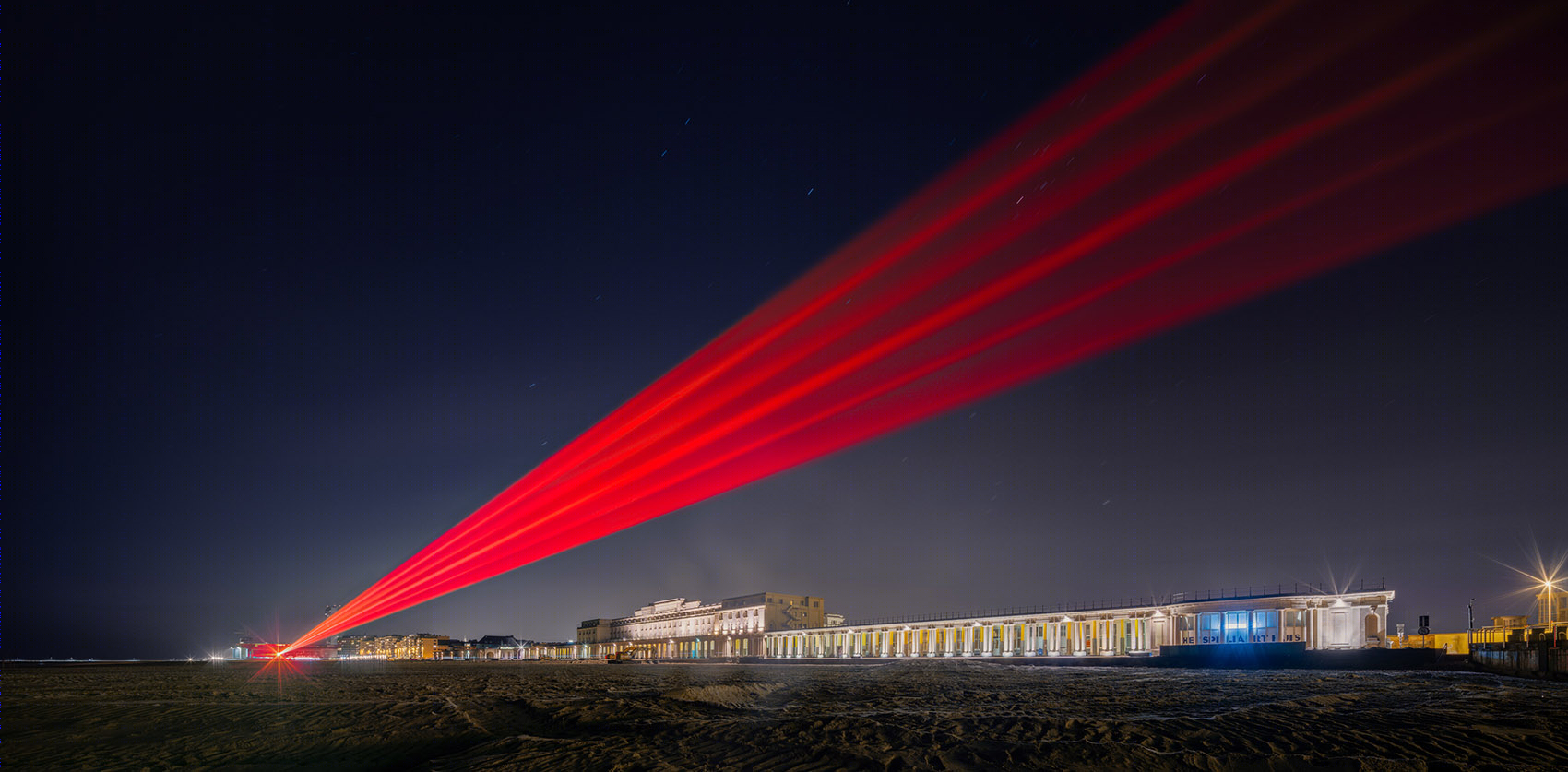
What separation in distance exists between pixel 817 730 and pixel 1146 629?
7491 centimetres

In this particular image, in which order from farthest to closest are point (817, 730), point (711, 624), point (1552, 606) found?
point (711, 624), point (1552, 606), point (817, 730)

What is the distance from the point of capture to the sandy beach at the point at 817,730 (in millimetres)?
13141

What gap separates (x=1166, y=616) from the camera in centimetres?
7844

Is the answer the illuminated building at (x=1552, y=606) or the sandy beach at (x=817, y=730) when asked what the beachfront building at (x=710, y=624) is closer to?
the illuminated building at (x=1552, y=606)

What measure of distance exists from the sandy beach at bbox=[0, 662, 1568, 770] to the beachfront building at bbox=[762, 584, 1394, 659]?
4285 cm

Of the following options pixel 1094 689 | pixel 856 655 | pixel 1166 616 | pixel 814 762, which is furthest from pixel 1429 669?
pixel 856 655

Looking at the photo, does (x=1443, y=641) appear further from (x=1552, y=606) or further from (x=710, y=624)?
(x=710, y=624)

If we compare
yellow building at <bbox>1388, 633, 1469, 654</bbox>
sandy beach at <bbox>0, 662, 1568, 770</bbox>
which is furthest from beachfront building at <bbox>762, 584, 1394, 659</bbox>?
sandy beach at <bbox>0, 662, 1568, 770</bbox>

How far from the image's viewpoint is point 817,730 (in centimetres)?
1612

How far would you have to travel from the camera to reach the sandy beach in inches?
517

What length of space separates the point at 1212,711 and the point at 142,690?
40.0 m

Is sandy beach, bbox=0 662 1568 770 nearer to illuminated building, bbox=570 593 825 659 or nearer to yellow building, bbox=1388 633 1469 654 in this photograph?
yellow building, bbox=1388 633 1469 654

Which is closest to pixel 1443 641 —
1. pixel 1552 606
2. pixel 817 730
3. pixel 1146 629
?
pixel 1552 606

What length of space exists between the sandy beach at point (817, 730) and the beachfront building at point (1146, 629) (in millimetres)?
42849
